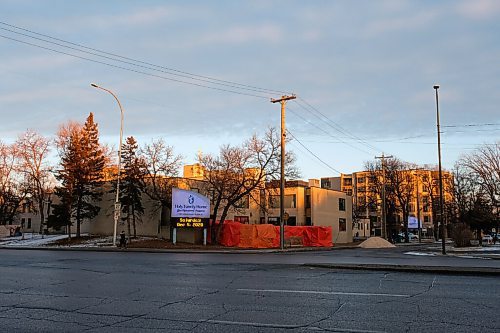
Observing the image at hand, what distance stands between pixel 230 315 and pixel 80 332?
249 cm

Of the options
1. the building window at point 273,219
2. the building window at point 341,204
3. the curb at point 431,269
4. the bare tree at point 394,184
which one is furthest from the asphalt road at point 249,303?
the bare tree at point 394,184

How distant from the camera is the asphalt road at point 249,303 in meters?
7.41

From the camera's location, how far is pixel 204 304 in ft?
30.7

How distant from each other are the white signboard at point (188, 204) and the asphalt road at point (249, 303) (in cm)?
2495

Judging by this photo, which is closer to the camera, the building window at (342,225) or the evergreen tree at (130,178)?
the evergreen tree at (130,178)

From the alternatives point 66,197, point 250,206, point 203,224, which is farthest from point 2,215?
point 203,224

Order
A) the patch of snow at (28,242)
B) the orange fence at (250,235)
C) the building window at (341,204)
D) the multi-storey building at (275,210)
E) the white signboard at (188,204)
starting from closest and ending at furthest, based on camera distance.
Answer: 1. the white signboard at (188,204)
2. the orange fence at (250,235)
3. the patch of snow at (28,242)
4. the multi-storey building at (275,210)
5. the building window at (341,204)

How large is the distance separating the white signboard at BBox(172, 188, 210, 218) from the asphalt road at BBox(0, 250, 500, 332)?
24952mm

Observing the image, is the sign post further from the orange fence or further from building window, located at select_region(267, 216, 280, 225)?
building window, located at select_region(267, 216, 280, 225)

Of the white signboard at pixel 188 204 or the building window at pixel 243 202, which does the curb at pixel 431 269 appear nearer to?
the white signboard at pixel 188 204

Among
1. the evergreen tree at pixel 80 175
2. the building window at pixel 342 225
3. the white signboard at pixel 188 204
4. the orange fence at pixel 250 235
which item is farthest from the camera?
the building window at pixel 342 225

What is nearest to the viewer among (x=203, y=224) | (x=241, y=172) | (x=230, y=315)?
(x=230, y=315)

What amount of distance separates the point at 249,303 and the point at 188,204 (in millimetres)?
31785

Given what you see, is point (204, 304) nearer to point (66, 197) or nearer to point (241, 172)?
point (241, 172)
